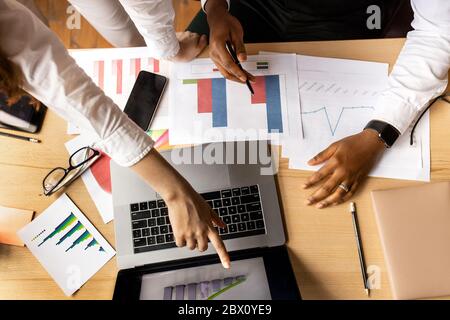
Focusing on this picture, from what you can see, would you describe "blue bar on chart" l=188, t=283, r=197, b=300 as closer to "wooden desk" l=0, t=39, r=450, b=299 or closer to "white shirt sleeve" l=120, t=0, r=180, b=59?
"wooden desk" l=0, t=39, r=450, b=299

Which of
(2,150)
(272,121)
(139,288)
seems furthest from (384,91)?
(2,150)

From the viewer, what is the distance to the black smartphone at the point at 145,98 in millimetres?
746

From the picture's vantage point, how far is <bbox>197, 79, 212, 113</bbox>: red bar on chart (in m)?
0.76

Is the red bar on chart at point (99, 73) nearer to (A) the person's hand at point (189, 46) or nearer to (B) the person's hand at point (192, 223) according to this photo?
(A) the person's hand at point (189, 46)

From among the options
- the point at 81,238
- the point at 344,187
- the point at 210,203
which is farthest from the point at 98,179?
the point at 344,187

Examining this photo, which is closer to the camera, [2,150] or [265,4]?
[2,150]

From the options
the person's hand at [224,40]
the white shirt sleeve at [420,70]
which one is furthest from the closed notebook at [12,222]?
the white shirt sleeve at [420,70]

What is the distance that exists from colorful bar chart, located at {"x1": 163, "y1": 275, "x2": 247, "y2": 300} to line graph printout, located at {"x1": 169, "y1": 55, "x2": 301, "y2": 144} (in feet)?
0.91

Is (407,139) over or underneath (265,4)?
underneath

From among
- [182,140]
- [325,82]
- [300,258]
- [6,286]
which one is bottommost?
[6,286]

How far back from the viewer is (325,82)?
0.76 m
